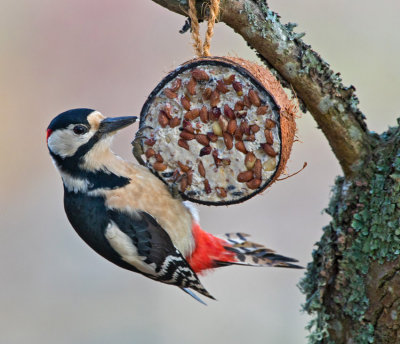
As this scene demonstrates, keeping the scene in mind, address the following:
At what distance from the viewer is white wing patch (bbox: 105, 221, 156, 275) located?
2.35m

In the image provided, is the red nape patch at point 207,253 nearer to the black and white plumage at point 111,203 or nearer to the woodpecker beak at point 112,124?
the black and white plumage at point 111,203

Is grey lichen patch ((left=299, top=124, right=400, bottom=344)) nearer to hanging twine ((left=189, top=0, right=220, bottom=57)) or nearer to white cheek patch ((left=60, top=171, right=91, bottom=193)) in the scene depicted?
hanging twine ((left=189, top=0, right=220, bottom=57))

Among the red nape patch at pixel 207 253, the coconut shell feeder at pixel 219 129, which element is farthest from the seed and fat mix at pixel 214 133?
the red nape patch at pixel 207 253

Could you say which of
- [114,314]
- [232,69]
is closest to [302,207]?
[114,314]

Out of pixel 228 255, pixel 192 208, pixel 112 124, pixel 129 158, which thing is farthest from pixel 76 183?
pixel 129 158

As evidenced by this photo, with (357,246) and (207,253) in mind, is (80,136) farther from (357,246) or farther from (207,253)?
(357,246)

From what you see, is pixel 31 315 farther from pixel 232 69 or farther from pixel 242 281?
pixel 232 69

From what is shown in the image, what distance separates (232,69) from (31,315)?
2829mm

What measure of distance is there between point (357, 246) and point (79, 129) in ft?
3.47

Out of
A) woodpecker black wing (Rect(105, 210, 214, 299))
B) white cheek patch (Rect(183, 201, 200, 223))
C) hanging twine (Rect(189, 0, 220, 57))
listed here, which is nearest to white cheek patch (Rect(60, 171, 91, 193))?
woodpecker black wing (Rect(105, 210, 214, 299))

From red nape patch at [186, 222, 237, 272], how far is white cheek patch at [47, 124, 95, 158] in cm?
65

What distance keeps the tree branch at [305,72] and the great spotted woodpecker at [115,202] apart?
0.56 m

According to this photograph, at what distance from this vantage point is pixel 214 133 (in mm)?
2166

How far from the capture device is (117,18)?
4652mm
